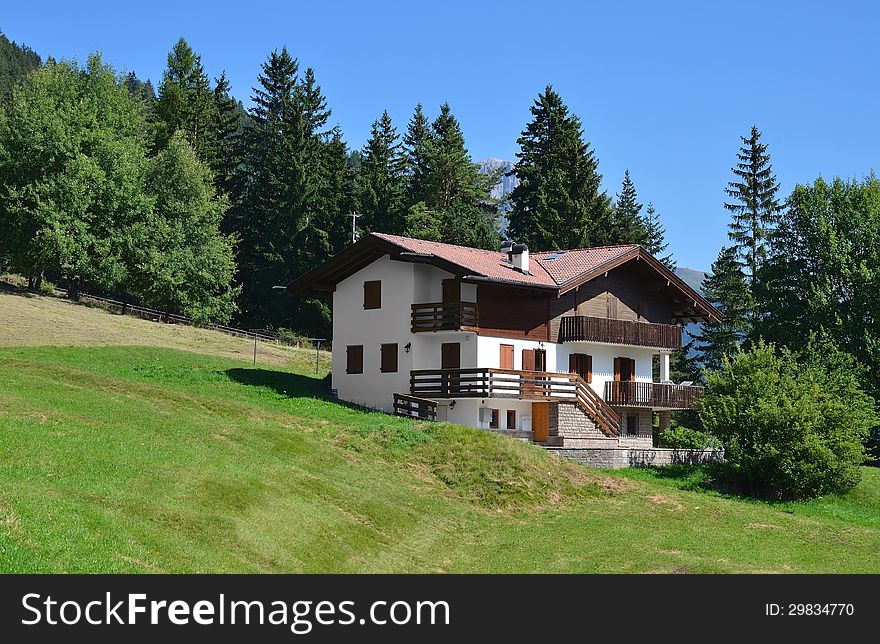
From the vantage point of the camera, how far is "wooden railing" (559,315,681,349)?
5041cm

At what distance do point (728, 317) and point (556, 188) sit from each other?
623 inches

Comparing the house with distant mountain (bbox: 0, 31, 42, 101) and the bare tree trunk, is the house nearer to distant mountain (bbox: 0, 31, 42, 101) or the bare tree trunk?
the bare tree trunk

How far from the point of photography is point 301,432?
38625 millimetres

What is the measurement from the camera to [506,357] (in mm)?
48500

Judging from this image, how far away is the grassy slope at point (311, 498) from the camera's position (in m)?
22.1

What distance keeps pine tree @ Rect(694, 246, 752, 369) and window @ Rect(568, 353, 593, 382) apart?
26.8m

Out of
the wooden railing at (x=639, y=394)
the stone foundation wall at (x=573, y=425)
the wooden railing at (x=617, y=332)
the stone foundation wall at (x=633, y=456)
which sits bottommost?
the stone foundation wall at (x=633, y=456)

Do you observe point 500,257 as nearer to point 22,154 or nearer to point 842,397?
point 842,397

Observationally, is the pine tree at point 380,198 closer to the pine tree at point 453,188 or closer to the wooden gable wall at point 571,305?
the pine tree at point 453,188

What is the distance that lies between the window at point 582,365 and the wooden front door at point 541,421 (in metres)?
3.92

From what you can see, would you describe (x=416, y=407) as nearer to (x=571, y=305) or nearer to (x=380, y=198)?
(x=571, y=305)

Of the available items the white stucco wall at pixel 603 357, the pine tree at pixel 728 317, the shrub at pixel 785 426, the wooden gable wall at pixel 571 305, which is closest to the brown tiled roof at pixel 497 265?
the wooden gable wall at pixel 571 305

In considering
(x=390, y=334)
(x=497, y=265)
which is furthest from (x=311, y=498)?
(x=497, y=265)
